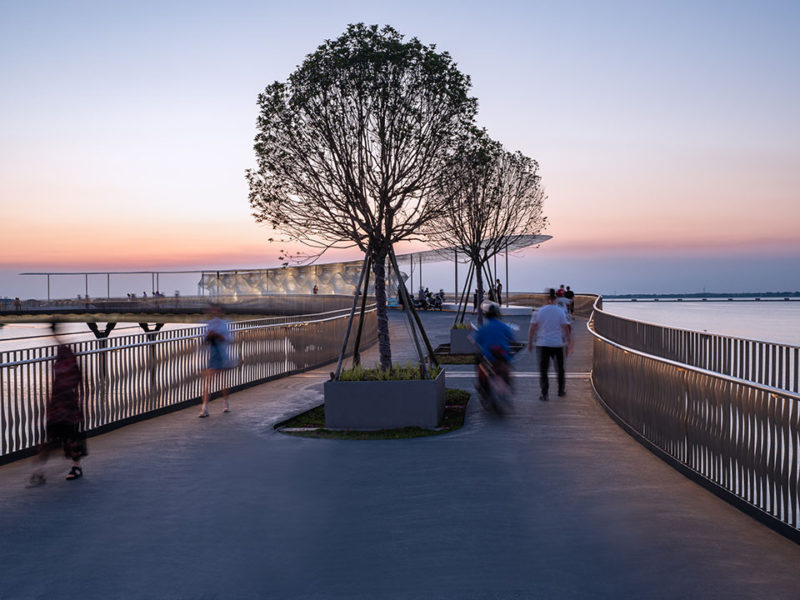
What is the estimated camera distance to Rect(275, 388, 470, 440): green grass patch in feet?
32.5

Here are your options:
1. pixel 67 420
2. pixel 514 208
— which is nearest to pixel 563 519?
pixel 67 420

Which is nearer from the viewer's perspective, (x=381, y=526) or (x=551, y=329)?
(x=381, y=526)

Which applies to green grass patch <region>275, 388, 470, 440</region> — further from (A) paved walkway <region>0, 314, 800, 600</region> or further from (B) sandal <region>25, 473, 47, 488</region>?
(B) sandal <region>25, 473, 47, 488</region>

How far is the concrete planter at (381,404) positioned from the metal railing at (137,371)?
92.6 inches

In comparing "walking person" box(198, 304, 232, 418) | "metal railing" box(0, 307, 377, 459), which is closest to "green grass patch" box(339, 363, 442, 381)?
"walking person" box(198, 304, 232, 418)

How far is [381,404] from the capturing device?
10570mm

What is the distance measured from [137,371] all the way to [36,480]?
394 centimetres

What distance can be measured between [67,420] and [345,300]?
36265 mm

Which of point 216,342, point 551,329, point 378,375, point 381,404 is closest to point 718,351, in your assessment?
point 551,329

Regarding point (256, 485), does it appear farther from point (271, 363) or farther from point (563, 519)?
point (271, 363)

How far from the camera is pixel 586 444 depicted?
8.98m

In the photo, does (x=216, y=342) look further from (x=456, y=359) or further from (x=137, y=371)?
(x=456, y=359)

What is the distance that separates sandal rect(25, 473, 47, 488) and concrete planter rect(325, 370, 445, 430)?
4.07 meters

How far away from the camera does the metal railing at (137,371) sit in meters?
8.52
